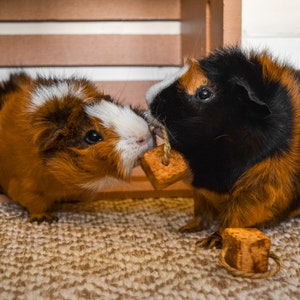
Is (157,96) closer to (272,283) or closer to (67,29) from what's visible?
(272,283)

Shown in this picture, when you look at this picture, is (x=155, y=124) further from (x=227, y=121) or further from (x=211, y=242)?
(x=211, y=242)

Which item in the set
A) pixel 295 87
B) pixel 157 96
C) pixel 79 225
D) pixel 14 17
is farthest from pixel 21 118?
pixel 295 87

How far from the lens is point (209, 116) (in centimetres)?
129

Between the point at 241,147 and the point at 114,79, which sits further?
the point at 114,79

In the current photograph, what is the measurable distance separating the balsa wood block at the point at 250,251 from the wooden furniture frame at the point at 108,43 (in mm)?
862

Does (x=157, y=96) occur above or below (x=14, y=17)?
below

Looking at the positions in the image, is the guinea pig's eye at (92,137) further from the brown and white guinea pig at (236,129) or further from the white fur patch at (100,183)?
the brown and white guinea pig at (236,129)

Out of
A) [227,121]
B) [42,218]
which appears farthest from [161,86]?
[42,218]

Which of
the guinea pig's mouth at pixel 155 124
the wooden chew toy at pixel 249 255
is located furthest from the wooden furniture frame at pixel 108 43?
the wooden chew toy at pixel 249 255

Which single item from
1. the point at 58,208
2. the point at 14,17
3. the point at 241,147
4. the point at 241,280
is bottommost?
the point at 58,208

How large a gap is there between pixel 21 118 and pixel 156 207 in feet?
1.93

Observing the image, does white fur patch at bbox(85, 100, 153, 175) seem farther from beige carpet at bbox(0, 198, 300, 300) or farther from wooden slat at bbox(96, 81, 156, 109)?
wooden slat at bbox(96, 81, 156, 109)

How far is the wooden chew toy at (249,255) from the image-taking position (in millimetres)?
1102

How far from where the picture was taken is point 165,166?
1.32m
